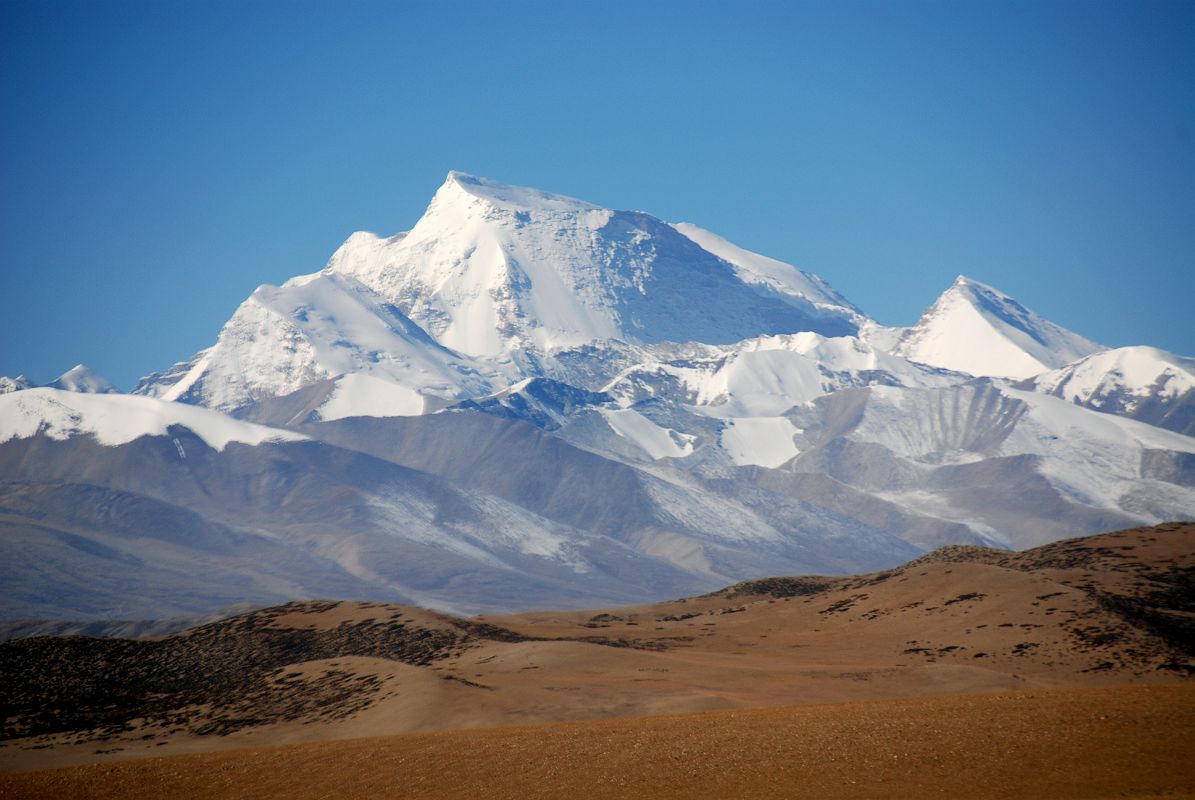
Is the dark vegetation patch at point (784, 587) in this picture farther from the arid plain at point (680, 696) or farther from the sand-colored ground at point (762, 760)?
the sand-colored ground at point (762, 760)

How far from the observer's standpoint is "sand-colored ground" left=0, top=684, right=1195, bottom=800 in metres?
39.6

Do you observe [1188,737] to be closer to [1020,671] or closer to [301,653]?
[1020,671]

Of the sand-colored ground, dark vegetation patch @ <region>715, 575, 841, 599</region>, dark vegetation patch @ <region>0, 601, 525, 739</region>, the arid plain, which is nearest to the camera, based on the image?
the sand-colored ground

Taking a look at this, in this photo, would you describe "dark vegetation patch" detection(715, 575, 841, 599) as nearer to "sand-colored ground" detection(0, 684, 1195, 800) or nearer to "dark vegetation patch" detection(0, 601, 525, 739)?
"dark vegetation patch" detection(0, 601, 525, 739)

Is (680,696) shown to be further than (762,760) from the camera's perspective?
Yes

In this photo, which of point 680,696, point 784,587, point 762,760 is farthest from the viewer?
point 784,587

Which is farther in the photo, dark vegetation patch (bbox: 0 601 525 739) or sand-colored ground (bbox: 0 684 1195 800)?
dark vegetation patch (bbox: 0 601 525 739)

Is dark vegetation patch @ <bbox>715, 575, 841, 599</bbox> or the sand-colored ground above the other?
dark vegetation patch @ <bbox>715, 575, 841, 599</bbox>

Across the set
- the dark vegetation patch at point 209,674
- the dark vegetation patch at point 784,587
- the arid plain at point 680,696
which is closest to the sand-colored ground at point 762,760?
the arid plain at point 680,696

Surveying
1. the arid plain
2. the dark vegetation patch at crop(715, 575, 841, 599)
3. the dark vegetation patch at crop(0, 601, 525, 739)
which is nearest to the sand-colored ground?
the arid plain

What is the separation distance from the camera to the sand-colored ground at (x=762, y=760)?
39.6m

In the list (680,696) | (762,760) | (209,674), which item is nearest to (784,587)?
(209,674)

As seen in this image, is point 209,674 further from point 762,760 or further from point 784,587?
point 784,587

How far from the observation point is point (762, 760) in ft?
140
